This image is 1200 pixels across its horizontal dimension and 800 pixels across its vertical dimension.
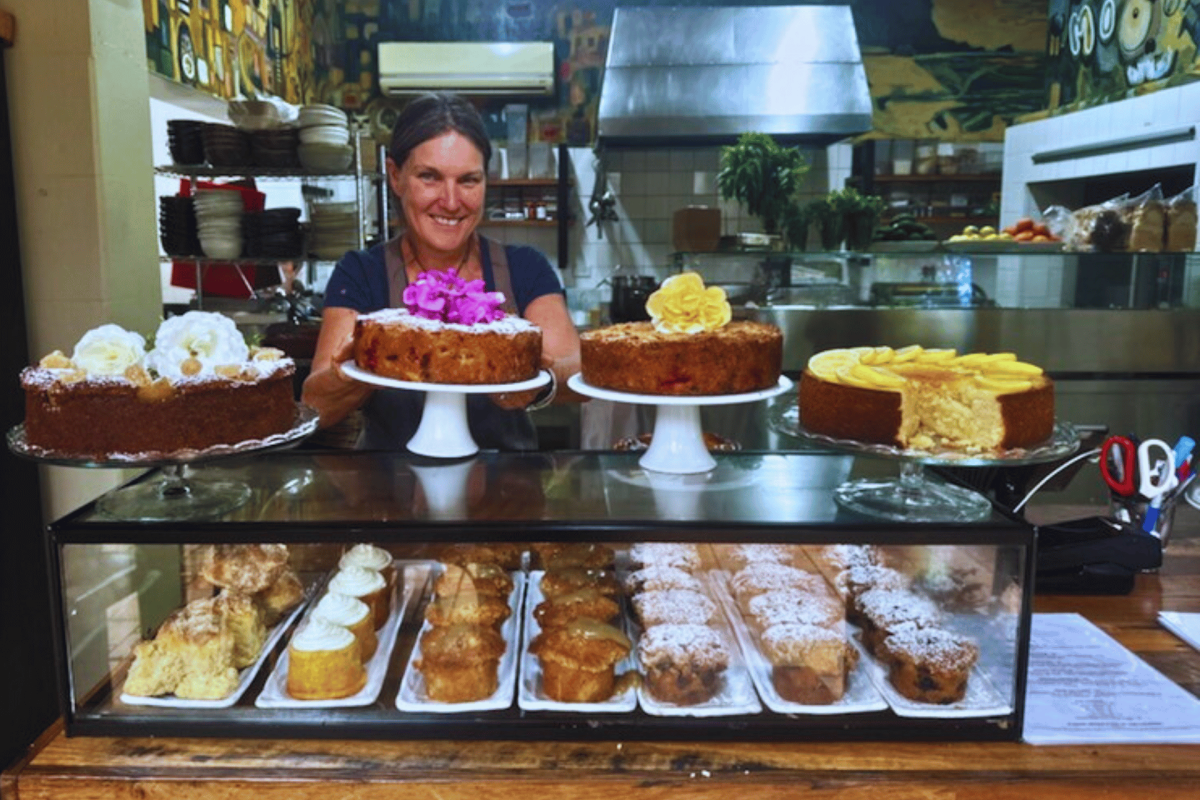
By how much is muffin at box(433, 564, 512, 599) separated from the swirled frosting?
43cm

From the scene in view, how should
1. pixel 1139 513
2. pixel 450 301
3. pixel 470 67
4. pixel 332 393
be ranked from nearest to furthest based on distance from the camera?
pixel 450 301
pixel 332 393
pixel 1139 513
pixel 470 67

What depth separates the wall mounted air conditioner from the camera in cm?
738

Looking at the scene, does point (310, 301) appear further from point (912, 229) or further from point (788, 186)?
point (912, 229)

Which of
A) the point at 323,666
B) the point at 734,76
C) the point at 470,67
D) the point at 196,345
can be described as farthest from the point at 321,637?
the point at 470,67

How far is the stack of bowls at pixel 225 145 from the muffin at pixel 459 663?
3.52m

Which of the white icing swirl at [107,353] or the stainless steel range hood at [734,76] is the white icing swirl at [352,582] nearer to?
the white icing swirl at [107,353]

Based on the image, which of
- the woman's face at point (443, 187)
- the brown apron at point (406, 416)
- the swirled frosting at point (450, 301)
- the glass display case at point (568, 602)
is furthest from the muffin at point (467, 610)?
the woman's face at point (443, 187)

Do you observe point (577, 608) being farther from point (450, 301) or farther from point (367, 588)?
point (450, 301)

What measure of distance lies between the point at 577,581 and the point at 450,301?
21.7 inches

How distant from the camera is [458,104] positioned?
2.29 metres

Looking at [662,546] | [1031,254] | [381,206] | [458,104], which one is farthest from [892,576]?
[381,206]

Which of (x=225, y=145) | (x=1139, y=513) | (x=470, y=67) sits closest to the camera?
(x=1139, y=513)

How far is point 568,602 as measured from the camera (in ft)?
5.01

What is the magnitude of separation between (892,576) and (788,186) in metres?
3.57
